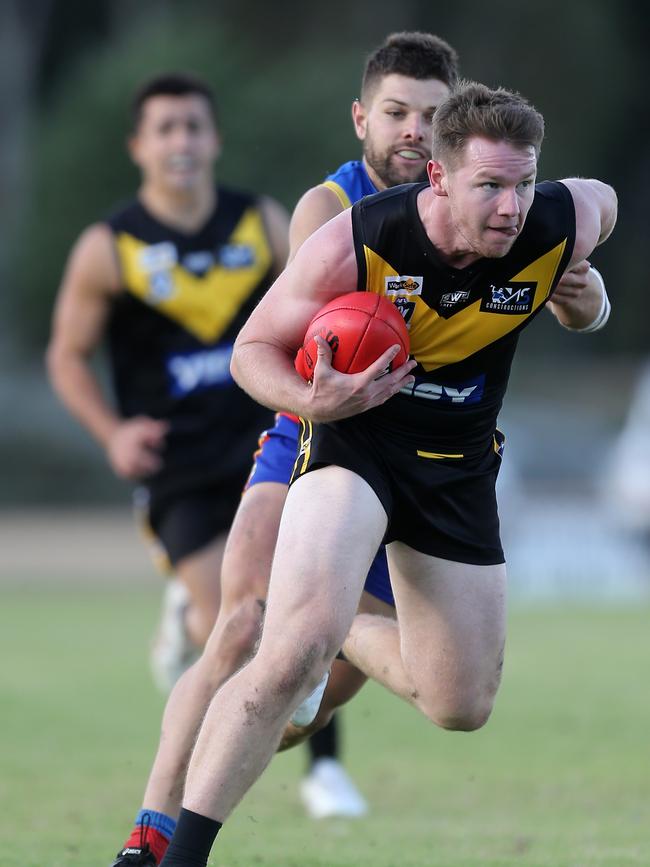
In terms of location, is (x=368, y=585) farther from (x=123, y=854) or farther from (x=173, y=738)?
(x=123, y=854)

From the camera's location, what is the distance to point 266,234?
861 centimetres

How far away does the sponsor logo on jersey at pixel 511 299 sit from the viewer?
524cm

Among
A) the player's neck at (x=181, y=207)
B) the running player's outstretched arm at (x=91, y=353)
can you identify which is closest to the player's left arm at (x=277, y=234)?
the player's neck at (x=181, y=207)

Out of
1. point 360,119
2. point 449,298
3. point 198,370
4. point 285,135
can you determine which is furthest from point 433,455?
point 285,135

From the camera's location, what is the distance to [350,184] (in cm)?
596

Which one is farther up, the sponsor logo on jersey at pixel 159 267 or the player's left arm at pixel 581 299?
the player's left arm at pixel 581 299

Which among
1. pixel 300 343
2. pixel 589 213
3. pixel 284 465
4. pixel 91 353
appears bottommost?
pixel 91 353

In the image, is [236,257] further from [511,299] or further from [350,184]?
[511,299]

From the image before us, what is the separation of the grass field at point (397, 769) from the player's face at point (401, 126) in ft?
8.14

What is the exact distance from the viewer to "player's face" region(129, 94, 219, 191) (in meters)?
8.57

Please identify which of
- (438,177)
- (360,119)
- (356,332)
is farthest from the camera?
(360,119)

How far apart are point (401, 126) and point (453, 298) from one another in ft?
3.21

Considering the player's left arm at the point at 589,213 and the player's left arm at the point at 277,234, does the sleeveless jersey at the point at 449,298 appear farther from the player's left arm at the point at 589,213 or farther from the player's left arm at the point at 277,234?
the player's left arm at the point at 277,234

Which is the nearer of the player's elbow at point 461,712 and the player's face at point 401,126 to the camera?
the player's elbow at point 461,712
